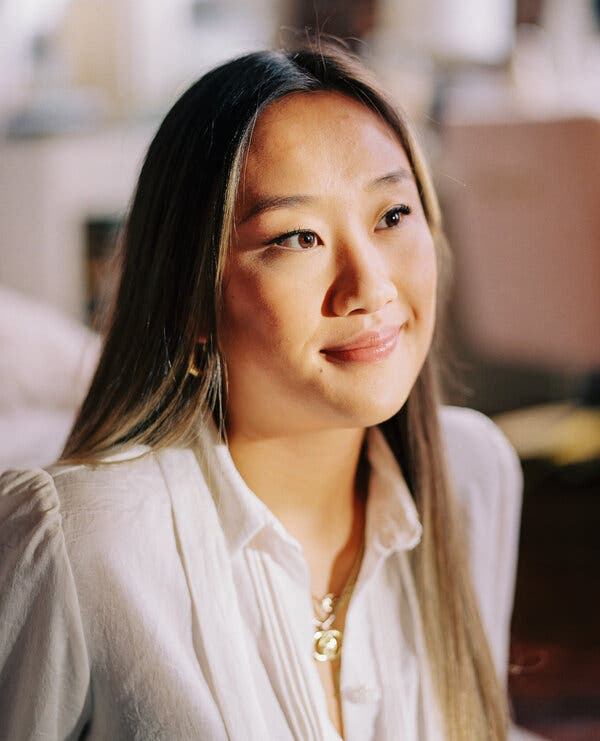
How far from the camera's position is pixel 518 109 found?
255 centimetres

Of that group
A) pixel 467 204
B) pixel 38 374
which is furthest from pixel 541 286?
pixel 38 374

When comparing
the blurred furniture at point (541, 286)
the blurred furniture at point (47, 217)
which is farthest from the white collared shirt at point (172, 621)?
the blurred furniture at point (47, 217)

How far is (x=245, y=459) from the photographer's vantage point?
0.74m

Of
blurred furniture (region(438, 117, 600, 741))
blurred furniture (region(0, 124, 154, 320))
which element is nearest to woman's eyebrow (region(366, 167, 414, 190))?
blurred furniture (region(438, 117, 600, 741))

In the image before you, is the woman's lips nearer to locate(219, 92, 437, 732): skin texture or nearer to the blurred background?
locate(219, 92, 437, 732): skin texture

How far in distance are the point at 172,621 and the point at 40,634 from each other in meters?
0.09

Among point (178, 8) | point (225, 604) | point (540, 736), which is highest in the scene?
point (178, 8)

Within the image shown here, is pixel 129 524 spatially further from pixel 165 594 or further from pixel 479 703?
pixel 479 703

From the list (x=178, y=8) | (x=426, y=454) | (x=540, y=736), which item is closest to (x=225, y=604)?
(x=426, y=454)

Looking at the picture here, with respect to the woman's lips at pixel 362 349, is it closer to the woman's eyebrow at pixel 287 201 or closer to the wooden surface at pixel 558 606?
the woman's eyebrow at pixel 287 201

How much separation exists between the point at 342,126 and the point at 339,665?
41 cm

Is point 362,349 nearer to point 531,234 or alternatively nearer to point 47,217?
point 531,234

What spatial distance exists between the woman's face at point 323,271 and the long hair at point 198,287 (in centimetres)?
2

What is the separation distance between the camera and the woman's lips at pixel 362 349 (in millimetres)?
651
